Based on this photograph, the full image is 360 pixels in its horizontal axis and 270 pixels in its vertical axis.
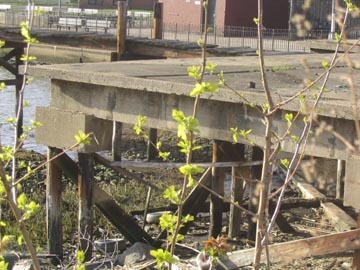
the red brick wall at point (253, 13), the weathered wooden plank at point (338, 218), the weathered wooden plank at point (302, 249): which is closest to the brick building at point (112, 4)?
the red brick wall at point (253, 13)

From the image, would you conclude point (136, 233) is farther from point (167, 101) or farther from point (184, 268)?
point (184, 268)

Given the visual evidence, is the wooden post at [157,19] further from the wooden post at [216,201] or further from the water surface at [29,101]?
the wooden post at [216,201]

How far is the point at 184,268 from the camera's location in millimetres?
6227

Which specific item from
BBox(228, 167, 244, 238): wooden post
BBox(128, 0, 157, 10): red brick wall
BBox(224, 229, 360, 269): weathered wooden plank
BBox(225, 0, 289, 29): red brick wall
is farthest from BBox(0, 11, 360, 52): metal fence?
BBox(224, 229, 360, 269): weathered wooden plank

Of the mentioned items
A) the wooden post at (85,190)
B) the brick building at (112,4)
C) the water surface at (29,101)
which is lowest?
the water surface at (29,101)

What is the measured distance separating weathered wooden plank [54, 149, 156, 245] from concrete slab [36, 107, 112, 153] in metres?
0.28

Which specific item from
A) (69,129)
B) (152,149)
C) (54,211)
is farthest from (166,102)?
(152,149)

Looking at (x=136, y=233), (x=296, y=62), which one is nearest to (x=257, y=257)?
(x=136, y=233)

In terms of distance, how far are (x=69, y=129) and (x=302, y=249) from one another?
12.0ft

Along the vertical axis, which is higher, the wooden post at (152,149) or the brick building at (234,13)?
the brick building at (234,13)

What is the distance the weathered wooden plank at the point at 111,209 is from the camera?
404 inches

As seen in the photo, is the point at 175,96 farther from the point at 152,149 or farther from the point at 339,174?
the point at 152,149

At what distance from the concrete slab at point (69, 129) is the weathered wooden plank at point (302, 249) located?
282 cm

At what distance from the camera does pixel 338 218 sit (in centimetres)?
1134
